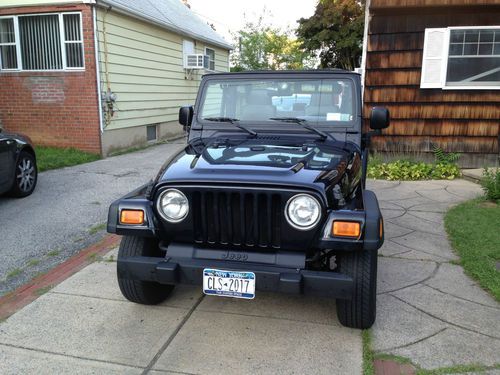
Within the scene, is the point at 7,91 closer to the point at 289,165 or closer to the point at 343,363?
the point at 289,165

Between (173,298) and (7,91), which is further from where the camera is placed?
(7,91)

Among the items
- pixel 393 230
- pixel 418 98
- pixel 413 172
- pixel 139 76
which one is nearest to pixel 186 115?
pixel 393 230

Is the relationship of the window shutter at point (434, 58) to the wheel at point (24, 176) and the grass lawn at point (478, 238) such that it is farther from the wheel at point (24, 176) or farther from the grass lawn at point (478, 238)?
the wheel at point (24, 176)

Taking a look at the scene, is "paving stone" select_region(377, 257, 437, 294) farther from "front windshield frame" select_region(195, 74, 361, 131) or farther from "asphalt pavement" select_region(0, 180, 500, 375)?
"front windshield frame" select_region(195, 74, 361, 131)

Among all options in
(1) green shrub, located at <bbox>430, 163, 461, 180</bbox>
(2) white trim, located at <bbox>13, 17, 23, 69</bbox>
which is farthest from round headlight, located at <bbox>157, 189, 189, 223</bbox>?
(2) white trim, located at <bbox>13, 17, 23, 69</bbox>

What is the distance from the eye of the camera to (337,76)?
4.07 m

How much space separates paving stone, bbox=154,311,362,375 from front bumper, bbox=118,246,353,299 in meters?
0.44

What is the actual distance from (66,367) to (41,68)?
9.05 m

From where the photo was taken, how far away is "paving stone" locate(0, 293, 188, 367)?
2.93 m

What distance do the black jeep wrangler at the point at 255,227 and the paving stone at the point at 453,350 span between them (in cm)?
36

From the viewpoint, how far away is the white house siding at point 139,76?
34.3ft

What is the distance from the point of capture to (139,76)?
1197cm

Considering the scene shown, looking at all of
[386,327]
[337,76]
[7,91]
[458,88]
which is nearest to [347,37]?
[458,88]

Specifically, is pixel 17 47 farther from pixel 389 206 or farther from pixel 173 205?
pixel 173 205
